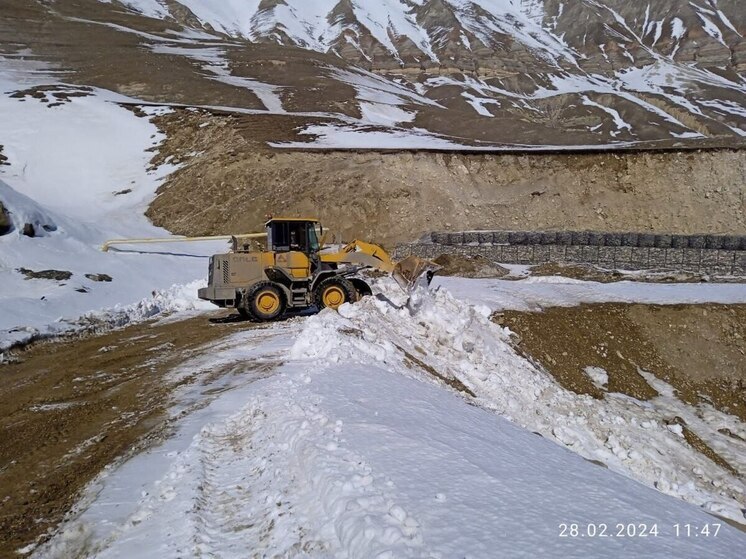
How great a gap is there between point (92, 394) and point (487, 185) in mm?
25024

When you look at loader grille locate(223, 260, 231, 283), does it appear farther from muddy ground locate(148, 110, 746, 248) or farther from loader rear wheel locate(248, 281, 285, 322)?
muddy ground locate(148, 110, 746, 248)

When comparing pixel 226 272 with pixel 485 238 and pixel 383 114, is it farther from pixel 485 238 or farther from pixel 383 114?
pixel 383 114

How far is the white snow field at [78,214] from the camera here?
14234mm

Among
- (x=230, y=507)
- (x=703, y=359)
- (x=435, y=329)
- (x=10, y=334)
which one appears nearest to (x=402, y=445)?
(x=230, y=507)

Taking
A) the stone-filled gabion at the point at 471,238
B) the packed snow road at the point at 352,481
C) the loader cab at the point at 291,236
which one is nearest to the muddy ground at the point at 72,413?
the packed snow road at the point at 352,481

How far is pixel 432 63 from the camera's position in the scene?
130 metres

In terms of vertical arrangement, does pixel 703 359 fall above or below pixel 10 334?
below

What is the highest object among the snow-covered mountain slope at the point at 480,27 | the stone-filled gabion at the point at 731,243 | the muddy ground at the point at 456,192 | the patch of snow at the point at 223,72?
the snow-covered mountain slope at the point at 480,27

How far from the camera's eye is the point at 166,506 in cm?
497

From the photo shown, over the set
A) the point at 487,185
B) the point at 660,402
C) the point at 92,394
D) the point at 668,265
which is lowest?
the point at 660,402

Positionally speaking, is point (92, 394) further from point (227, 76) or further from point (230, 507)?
point (227, 76)

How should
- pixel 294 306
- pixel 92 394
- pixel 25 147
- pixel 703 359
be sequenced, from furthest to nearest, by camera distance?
pixel 25 147, pixel 703 359, pixel 294 306, pixel 92 394

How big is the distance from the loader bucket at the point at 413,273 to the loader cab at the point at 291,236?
2.01 meters

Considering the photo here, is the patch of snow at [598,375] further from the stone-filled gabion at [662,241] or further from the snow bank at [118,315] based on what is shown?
the stone-filled gabion at [662,241]
